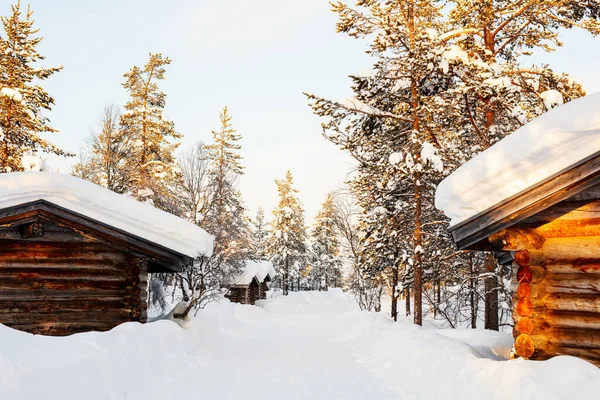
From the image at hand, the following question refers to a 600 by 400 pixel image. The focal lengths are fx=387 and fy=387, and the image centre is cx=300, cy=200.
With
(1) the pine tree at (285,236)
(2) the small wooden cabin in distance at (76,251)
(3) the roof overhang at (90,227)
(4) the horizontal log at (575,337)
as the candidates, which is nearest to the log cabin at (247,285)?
(1) the pine tree at (285,236)

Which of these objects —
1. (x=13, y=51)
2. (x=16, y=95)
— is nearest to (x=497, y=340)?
(x=16, y=95)

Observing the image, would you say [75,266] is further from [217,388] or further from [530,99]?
[530,99]

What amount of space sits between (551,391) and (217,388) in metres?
5.15

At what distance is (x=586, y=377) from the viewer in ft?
13.9

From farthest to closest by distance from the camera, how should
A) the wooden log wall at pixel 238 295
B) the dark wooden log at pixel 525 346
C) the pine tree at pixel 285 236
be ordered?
the pine tree at pixel 285 236, the wooden log wall at pixel 238 295, the dark wooden log at pixel 525 346

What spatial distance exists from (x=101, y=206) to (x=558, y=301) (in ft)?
26.8

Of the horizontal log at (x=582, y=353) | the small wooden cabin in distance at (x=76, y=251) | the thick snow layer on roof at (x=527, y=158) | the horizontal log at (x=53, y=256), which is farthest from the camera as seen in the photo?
the horizontal log at (x=53, y=256)

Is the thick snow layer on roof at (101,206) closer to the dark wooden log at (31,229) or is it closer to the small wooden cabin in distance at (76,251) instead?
the small wooden cabin in distance at (76,251)

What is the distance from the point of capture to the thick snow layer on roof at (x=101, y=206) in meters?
7.43

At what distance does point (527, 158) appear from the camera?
510 centimetres

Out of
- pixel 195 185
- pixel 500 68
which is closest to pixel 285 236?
pixel 195 185

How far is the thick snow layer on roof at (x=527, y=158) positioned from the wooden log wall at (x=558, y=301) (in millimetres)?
1123

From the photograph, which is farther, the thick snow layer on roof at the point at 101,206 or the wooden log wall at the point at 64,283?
the wooden log wall at the point at 64,283

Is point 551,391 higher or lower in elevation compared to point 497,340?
higher
